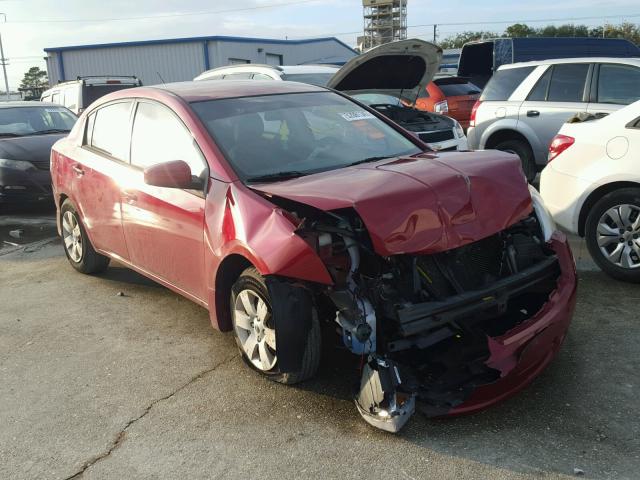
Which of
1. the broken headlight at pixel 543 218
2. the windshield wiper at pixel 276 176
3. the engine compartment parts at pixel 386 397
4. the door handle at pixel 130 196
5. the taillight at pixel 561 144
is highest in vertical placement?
the windshield wiper at pixel 276 176

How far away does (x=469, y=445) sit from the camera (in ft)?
9.53

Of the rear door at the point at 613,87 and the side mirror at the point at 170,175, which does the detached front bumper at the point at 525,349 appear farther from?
the rear door at the point at 613,87

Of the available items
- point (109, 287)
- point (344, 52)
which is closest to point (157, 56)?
point (344, 52)

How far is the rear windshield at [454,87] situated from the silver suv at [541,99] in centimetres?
278

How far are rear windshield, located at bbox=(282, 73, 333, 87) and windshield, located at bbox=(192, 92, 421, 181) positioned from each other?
16.8 ft

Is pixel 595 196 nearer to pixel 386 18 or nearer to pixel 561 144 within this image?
pixel 561 144

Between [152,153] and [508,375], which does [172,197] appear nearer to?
[152,153]

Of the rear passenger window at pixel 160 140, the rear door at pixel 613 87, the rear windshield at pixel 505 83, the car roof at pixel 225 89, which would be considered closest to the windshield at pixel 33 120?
the car roof at pixel 225 89

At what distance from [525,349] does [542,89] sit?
600 centimetres

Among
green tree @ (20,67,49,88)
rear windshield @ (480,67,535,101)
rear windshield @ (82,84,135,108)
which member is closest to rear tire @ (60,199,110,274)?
rear windshield @ (480,67,535,101)

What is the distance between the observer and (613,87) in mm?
7473

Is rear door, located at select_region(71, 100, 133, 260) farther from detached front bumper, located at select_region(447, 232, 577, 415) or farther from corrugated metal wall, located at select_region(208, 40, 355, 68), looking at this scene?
corrugated metal wall, located at select_region(208, 40, 355, 68)

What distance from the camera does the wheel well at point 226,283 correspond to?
144 inches

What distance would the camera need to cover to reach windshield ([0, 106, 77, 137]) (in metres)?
9.48
